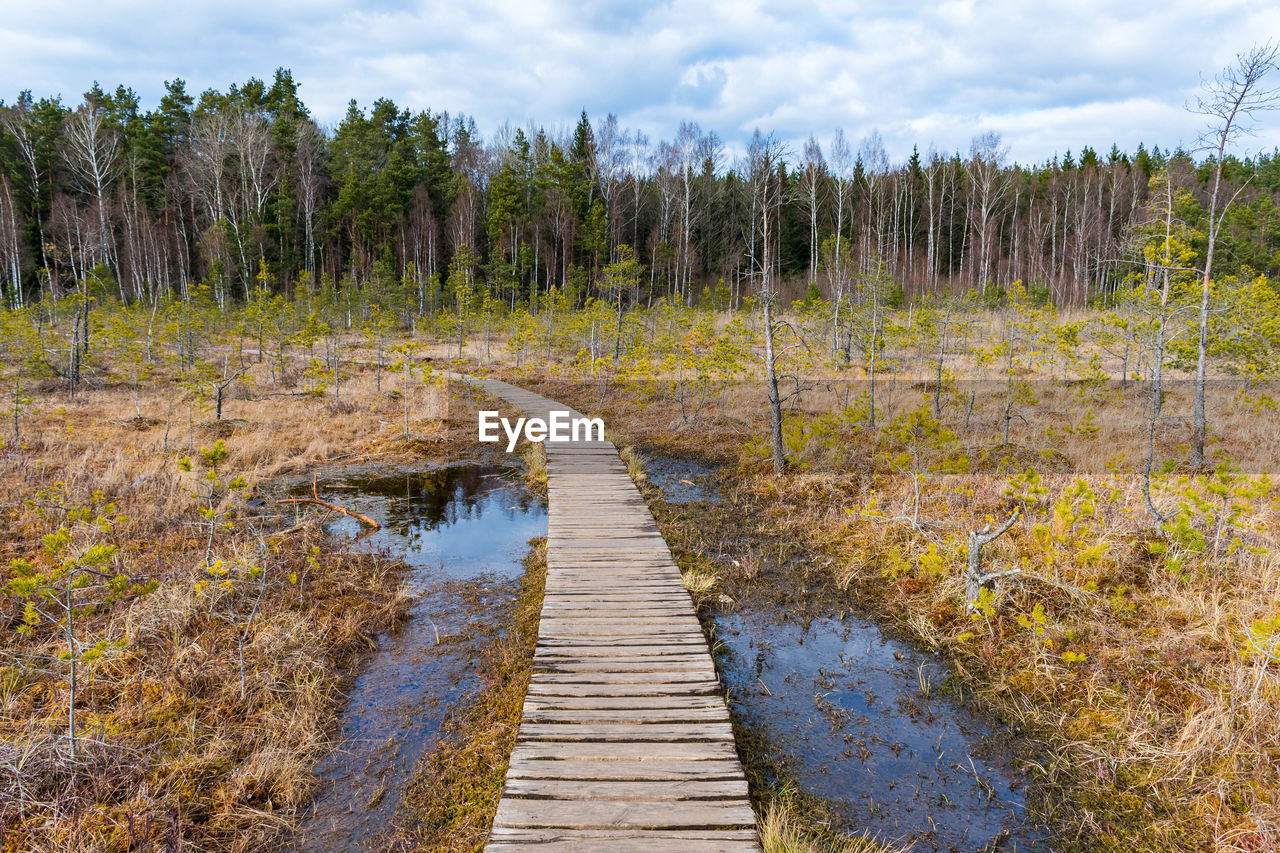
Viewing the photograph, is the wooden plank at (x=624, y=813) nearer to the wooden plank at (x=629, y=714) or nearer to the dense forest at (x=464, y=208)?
the wooden plank at (x=629, y=714)

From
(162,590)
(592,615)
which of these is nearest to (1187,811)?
(592,615)

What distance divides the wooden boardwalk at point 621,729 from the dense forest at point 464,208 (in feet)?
92.4

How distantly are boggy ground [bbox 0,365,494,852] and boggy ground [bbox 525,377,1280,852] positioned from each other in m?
3.71

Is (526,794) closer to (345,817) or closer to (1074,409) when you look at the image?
(345,817)

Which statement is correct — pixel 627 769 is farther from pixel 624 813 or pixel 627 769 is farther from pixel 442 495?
pixel 442 495

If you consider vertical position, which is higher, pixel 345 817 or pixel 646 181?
pixel 646 181

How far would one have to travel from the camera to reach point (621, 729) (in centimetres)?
385

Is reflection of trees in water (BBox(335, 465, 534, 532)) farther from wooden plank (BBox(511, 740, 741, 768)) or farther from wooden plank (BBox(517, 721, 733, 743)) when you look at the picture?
wooden plank (BBox(511, 740, 741, 768))

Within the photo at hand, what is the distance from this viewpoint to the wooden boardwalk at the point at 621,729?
9.98ft

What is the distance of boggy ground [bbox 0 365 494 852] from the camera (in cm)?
339

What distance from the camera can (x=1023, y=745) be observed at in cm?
423

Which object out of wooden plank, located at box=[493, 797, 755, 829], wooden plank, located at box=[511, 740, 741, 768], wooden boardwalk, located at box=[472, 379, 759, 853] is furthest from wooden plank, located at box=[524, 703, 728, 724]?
wooden plank, located at box=[493, 797, 755, 829]

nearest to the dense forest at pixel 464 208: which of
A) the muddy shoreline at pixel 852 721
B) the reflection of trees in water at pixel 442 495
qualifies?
the reflection of trees in water at pixel 442 495

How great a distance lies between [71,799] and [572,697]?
2.77m
